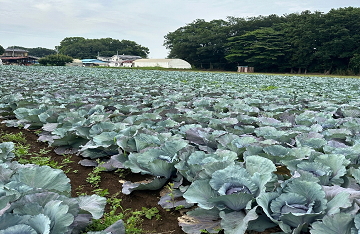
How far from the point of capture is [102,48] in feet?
346

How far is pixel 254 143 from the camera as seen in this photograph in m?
2.32

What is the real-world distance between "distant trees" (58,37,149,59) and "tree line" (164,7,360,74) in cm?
5796

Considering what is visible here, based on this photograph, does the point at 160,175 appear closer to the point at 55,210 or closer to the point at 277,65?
the point at 55,210

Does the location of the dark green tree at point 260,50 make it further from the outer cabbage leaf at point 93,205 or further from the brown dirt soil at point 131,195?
the outer cabbage leaf at point 93,205

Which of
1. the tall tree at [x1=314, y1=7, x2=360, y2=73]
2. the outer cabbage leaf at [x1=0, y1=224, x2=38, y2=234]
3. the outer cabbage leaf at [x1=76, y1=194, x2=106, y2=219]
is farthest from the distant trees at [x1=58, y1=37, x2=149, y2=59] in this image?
the outer cabbage leaf at [x1=0, y1=224, x2=38, y2=234]

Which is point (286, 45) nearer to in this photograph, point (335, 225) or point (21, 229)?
point (335, 225)

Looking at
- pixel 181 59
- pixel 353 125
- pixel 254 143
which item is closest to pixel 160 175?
pixel 254 143

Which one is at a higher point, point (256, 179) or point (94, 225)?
point (256, 179)

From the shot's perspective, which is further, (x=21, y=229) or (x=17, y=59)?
(x=17, y=59)

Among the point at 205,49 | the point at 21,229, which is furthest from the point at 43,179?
the point at 205,49

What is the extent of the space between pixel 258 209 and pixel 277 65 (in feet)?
146

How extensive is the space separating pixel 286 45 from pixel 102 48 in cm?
7921

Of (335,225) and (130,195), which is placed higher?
(335,225)

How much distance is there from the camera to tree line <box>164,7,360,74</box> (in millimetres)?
36125
